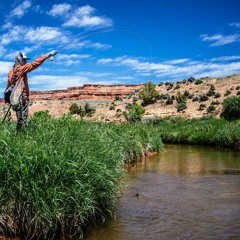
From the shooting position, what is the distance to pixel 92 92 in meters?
133

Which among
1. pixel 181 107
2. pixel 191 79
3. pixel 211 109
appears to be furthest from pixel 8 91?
pixel 191 79

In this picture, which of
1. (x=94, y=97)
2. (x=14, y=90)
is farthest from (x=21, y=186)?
(x=94, y=97)

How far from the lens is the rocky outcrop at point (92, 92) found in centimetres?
13075

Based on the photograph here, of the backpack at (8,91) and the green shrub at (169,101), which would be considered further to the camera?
the green shrub at (169,101)

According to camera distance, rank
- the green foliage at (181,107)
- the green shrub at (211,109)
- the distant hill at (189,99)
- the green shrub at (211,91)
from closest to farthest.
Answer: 1. the green shrub at (211,109)
2. the distant hill at (189,99)
3. the green foliage at (181,107)
4. the green shrub at (211,91)

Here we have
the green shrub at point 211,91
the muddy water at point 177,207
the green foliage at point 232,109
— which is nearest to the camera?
the muddy water at point 177,207

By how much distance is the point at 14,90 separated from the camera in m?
8.84

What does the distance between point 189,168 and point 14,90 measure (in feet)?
29.0

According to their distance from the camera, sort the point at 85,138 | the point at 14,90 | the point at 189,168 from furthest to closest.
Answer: the point at 189,168 < the point at 14,90 < the point at 85,138

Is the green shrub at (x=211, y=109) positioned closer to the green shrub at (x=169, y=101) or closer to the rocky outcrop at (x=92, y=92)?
the green shrub at (x=169, y=101)

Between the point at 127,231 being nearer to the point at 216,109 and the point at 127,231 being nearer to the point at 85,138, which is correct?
the point at 85,138

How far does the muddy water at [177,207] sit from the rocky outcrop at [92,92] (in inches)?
4555

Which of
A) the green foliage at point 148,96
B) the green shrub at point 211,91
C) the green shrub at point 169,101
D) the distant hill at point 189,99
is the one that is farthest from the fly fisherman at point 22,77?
the green foliage at point 148,96

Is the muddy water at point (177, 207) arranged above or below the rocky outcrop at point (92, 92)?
below
